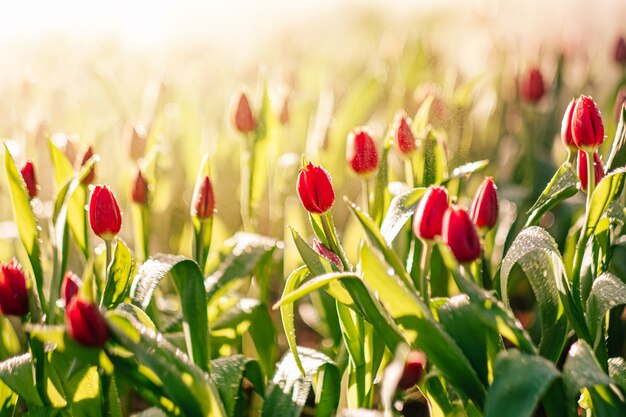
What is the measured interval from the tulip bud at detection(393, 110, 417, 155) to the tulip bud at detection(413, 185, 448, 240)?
357 mm

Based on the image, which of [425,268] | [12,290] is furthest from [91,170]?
[425,268]

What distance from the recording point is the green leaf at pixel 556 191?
115 cm

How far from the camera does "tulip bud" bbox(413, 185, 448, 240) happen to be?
0.94 metres

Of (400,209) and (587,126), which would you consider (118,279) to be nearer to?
(400,209)

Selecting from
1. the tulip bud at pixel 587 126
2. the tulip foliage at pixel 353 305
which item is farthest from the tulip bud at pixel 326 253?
the tulip bud at pixel 587 126

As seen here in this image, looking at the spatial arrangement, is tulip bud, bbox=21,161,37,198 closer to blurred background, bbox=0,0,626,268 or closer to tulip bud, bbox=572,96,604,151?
blurred background, bbox=0,0,626,268

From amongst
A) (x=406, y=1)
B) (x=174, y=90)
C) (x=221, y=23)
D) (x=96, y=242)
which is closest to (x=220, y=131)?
(x=174, y=90)

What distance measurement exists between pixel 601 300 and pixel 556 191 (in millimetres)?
207

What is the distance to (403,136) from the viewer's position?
51.0 inches

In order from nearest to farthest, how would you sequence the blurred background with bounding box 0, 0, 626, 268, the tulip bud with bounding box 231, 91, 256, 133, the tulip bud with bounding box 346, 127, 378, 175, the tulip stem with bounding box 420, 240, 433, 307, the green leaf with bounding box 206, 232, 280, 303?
the tulip stem with bounding box 420, 240, 433, 307, the tulip bud with bounding box 346, 127, 378, 175, the green leaf with bounding box 206, 232, 280, 303, the tulip bud with bounding box 231, 91, 256, 133, the blurred background with bounding box 0, 0, 626, 268

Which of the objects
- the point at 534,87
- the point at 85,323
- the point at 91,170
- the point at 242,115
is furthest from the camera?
the point at 534,87

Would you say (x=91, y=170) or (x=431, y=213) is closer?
(x=431, y=213)

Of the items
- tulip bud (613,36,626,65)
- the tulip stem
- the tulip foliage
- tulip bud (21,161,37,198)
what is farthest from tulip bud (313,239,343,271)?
tulip bud (613,36,626,65)

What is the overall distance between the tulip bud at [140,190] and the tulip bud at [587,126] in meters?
0.70
